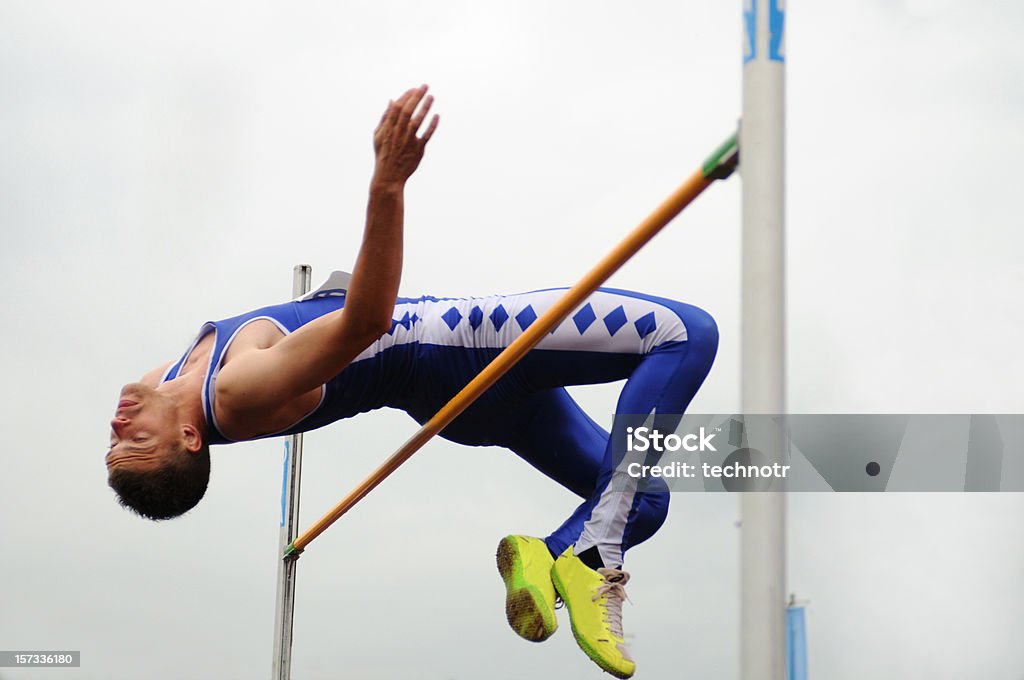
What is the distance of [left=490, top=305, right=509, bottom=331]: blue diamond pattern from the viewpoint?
9.32ft

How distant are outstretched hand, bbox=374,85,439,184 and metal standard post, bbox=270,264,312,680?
2192 millimetres

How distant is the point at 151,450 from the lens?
9.50ft

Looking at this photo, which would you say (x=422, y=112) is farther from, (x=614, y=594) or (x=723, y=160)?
(x=614, y=594)

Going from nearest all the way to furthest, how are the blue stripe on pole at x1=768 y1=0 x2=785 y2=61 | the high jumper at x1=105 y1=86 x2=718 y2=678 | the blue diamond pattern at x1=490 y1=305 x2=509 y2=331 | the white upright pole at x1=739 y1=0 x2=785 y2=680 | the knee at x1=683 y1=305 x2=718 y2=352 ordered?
the white upright pole at x1=739 y1=0 x2=785 y2=680 → the blue stripe on pole at x1=768 y1=0 x2=785 y2=61 → the high jumper at x1=105 y1=86 x2=718 y2=678 → the knee at x1=683 y1=305 x2=718 y2=352 → the blue diamond pattern at x1=490 y1=305 x2=509 y2=331

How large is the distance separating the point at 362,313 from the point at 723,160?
92 cm

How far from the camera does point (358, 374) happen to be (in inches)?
116

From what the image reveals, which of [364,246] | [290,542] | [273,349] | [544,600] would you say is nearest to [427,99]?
[364,246]

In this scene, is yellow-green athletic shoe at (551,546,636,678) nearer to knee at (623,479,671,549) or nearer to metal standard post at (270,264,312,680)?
knee at (623,479,671,549)

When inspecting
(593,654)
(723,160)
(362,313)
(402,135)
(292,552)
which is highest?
(402,135)

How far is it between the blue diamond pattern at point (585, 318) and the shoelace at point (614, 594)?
0.53 m

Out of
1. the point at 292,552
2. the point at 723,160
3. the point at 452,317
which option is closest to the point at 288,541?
the point at 292,552

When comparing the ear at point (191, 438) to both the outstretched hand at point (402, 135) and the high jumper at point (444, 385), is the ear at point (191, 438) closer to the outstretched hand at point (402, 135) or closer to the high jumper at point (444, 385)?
the high jumper at point (444, 385)

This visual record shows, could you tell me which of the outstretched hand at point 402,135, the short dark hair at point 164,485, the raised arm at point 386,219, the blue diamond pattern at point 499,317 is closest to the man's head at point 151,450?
the short dark hair at point 164,485

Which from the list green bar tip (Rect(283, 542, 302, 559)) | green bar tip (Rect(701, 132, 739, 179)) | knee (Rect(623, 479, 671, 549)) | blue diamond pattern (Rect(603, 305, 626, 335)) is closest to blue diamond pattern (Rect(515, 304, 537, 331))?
blue diamond pattern (Rect(603, 305, 626, 335))
